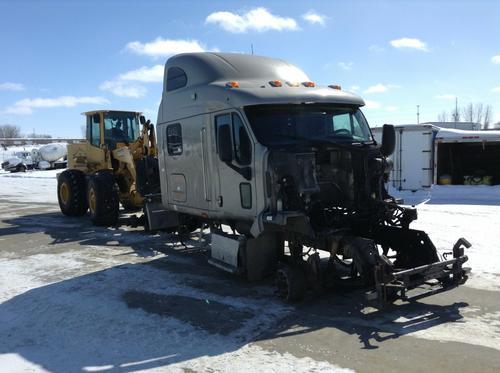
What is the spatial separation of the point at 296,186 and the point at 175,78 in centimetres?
351

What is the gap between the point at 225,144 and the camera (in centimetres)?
662

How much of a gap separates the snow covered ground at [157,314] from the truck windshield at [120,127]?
466 centimetres

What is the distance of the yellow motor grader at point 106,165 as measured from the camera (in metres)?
12.4

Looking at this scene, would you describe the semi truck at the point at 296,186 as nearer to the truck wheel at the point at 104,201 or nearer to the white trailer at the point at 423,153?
the truck wheel at the point at 104,201

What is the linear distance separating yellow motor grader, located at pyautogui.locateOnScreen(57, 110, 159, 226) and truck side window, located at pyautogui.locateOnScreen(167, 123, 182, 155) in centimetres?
317

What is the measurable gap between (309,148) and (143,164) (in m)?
6.20

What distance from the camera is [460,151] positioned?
70.6 ft

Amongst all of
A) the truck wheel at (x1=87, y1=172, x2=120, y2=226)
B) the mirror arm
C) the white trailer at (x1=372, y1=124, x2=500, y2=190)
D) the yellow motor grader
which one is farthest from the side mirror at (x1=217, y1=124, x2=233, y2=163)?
the white trailer at (x1=372, y1=124, x2=500, y2=190)

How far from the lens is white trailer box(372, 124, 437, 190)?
19.2 m

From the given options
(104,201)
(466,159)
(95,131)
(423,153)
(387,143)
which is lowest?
(104,201)

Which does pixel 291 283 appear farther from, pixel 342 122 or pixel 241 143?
pixel 342 122

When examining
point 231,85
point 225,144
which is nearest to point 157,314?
point 225,144

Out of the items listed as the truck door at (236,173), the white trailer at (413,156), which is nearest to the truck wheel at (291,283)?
the truck door at (236,173)

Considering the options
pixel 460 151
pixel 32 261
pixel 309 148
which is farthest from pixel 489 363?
pixel 460 151
